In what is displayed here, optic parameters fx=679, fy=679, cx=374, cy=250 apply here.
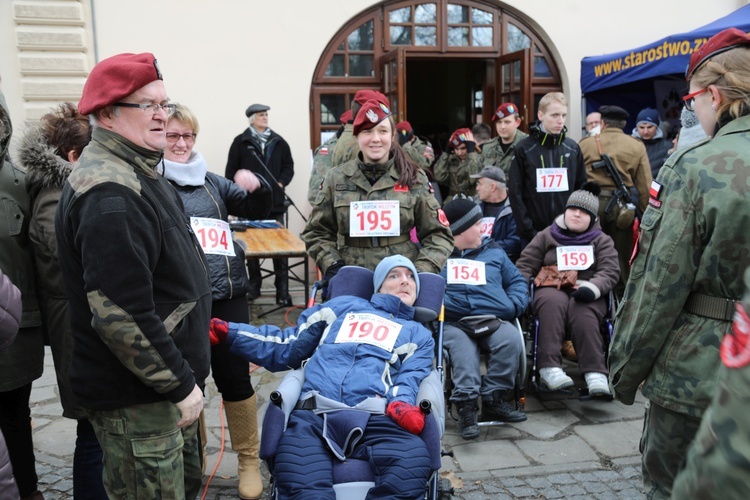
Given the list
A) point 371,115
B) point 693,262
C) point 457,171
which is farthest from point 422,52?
point 693,262

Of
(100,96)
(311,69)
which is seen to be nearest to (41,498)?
(100,96)

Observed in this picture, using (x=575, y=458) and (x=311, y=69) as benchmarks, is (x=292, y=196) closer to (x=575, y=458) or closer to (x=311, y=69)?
(x=311, y=69)

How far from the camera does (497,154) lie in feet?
24.1

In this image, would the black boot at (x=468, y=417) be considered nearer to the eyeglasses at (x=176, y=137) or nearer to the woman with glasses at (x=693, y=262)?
the woman with glasses at (x=693, y=262)

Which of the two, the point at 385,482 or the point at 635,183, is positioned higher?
the point at 635,183

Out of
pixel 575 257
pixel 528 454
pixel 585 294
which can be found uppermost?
pixel 575 257

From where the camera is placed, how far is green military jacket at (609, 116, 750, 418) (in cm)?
194

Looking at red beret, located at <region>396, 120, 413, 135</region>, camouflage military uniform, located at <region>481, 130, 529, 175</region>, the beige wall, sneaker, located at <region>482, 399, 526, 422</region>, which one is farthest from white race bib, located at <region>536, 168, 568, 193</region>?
the beige wall

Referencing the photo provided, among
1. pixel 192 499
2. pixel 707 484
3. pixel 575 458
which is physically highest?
pixel 707 484

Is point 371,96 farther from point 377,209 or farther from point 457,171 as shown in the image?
point 457,171

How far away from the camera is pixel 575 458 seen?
12.8 feet

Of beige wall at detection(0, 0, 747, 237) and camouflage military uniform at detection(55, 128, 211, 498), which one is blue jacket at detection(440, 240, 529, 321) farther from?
beige wall at detection(0, 0, 747, 237)

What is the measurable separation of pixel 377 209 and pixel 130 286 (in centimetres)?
200

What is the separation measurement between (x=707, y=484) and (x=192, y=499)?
2076mm
